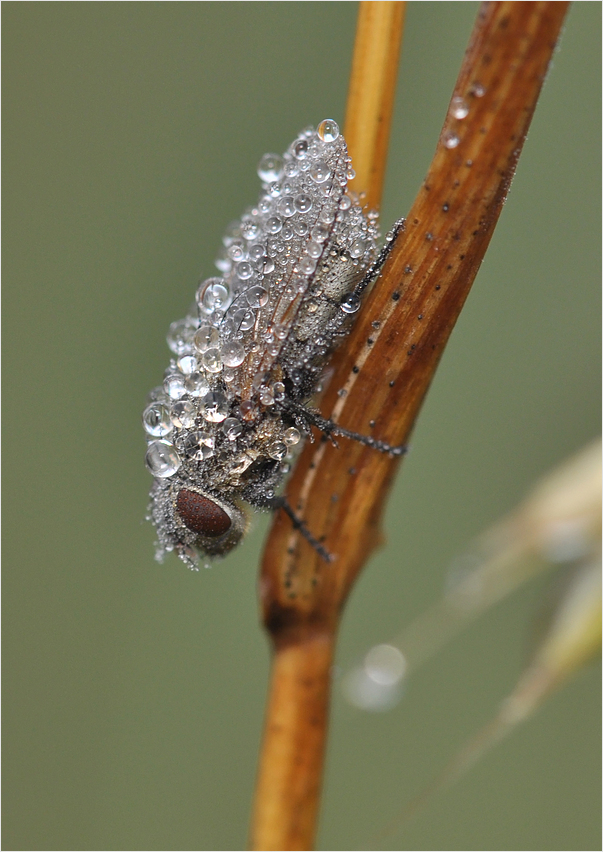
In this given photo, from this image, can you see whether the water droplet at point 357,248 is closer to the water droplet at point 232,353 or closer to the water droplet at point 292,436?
the water droplet at point 232,353

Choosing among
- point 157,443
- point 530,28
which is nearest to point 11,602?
point 157,443

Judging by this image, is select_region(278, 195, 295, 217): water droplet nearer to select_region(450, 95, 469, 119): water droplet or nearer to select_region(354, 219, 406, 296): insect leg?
select_region(354, 219, 406, 296): insect leg

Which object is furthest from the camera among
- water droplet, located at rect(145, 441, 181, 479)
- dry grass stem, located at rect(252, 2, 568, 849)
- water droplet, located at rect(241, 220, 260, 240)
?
water droplet, located at rect(241, 220, 260, 240)

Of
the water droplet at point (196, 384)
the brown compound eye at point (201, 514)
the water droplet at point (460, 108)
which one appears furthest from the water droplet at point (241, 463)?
the water droplet at point (460, 108)

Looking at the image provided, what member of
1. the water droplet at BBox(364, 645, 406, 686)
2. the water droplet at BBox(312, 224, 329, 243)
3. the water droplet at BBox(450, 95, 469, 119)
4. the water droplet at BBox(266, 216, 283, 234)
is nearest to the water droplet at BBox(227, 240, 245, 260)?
the water droplet at BBox(266, 216, 283, 234)

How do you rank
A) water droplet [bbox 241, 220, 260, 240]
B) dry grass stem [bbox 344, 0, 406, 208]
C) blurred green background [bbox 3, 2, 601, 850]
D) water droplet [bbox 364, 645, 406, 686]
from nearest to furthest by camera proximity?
dry grass stem [bbox 344, 0, 406, 208]
water droplet [bbox 241, 220, 260, 240]
water droplet [bbox 364, 645, 406, 686]
blurred green background [bbox 3, 2, 601, 850]

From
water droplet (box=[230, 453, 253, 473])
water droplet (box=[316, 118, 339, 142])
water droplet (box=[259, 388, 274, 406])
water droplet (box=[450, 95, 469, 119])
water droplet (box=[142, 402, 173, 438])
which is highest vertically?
water droplet (box=[316, 118, 339, 142])
